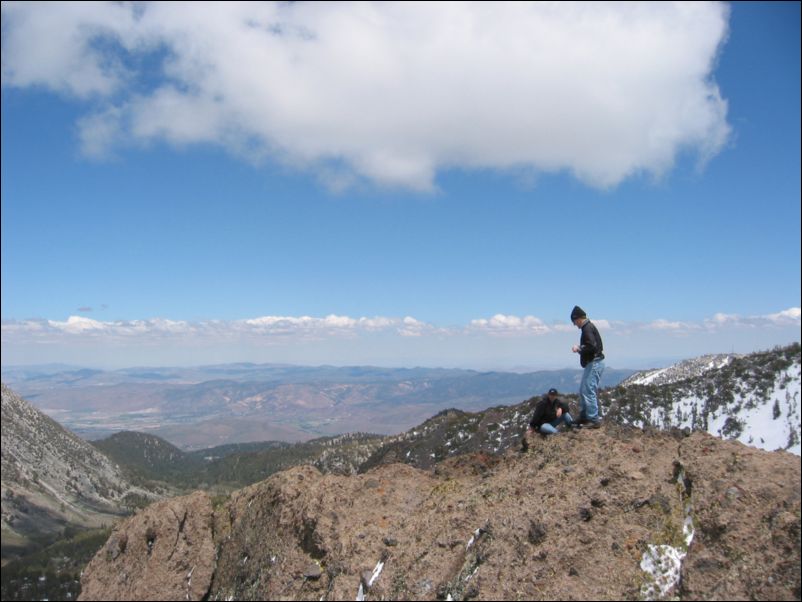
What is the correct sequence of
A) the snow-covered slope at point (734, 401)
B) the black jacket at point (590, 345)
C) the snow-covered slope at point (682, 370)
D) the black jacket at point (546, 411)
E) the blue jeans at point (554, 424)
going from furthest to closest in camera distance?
the snow-covered slope at point (682, 370), the snow-covered slope at point (734, 401), the black jacket at point (546, 411), the blue jeans at point (554, 424), the black jacket at point (590, 345)

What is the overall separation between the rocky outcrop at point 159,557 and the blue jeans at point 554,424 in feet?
38.6

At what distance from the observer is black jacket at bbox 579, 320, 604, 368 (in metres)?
16.4

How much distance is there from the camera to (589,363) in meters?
16.5

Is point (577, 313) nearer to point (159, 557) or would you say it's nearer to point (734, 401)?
point (159, 557)

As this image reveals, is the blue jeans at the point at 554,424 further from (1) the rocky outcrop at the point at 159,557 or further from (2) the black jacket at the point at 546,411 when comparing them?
(1) the rocky outcrop at the point at 159,557

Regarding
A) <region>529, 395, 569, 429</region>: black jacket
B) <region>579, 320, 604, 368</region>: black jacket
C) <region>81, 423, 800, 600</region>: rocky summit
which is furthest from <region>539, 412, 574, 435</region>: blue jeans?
<region>579, 320, 604, 368</region>: black jacket

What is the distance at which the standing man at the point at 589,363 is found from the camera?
16438 mm

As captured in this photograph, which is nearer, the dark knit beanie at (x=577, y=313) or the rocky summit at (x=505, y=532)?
the rocky summit at (x=505, y=532)

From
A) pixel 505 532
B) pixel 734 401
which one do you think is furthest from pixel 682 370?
pixel 505 532

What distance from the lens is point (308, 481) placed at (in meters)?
18.2

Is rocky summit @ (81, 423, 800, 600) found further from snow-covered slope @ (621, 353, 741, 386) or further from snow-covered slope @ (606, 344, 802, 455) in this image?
snow-covered slope @ (621, 353, 741, 386)


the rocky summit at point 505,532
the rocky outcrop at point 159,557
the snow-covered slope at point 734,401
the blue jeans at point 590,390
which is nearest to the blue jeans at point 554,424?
the blue jeans at point 590,390

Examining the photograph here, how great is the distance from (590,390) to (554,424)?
5.51 ft

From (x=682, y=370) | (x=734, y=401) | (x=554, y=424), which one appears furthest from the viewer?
(x=682, y=370)
